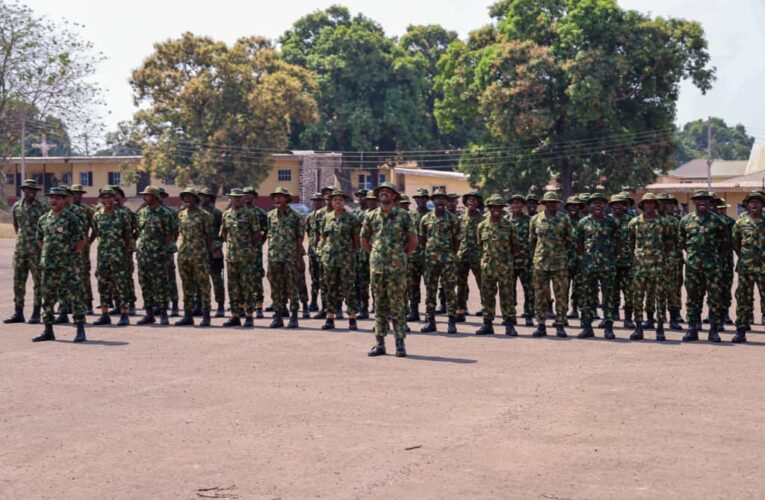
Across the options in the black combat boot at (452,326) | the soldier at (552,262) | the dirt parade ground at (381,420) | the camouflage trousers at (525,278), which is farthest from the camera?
the camouflage trousers at (525,278)

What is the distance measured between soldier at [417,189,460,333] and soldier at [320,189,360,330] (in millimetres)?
1006

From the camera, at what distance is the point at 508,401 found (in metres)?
9.38

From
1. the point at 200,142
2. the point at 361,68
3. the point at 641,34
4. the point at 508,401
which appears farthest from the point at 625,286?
the point at 361,68

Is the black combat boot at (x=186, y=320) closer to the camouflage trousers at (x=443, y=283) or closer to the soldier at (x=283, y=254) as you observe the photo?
the soldier at (x=283, y=254)

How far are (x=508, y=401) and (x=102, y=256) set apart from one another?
8.22 meters

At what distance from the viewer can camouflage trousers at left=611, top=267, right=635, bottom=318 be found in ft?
48.4

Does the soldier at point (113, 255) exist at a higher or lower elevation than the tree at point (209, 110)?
lower

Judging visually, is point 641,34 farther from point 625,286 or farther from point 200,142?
point 625,286

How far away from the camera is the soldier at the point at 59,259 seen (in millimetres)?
13336

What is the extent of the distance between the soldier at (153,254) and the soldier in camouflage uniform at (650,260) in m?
6.45

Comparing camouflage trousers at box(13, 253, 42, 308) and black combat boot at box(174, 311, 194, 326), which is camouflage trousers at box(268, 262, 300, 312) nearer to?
black combat boot at box(174, 311, 194, 326)

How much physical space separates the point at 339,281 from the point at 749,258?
212 inches

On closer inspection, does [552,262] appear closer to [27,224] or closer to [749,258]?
[749,258]

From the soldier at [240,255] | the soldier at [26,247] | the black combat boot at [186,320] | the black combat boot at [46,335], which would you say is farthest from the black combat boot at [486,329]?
the soldier at [26,247]
